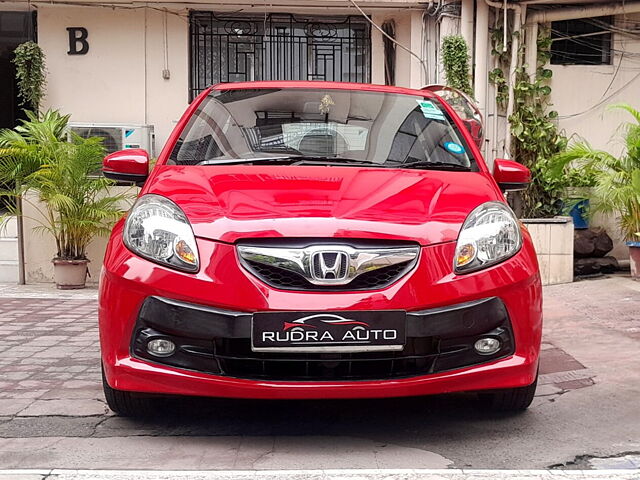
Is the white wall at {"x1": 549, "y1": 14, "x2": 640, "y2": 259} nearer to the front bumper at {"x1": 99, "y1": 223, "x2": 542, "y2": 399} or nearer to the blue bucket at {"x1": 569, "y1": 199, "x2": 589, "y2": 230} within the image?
the blue bucket at {"x1": 569, "y1": 199, "x2": 589, "y2": 230}

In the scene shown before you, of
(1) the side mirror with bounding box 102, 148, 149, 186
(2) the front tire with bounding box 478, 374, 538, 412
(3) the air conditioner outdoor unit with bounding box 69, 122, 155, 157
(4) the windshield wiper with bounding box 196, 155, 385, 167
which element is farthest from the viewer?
(3) the air conditioner outdoor unit with bounding box 69, 122, 155, 157

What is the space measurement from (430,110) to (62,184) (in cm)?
513

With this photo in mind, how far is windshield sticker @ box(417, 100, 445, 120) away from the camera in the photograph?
457 cm

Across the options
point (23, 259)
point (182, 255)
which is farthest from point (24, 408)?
point (23, 259)

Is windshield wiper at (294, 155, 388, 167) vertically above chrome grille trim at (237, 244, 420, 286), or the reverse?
windshield wiper at (294, 155, 388, 167)

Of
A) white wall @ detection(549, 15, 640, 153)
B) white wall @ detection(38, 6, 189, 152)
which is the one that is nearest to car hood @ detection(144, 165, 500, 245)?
white wall @ detection(549, 15, 640, 153)

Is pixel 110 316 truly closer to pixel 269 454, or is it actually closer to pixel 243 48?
pixel 269 454

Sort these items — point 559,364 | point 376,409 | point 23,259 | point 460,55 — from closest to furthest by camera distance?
point 376,409, point 559,364, point 23,259, point 460,55

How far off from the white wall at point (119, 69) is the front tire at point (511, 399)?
7.66 meters

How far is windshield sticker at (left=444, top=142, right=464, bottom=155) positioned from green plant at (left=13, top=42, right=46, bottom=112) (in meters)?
7.50

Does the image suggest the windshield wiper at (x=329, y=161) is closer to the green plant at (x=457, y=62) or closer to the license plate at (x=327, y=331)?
the license plate at (x=327, y=331)

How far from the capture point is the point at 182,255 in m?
3.38

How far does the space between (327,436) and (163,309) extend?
888 mm

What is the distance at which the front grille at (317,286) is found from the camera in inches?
130
